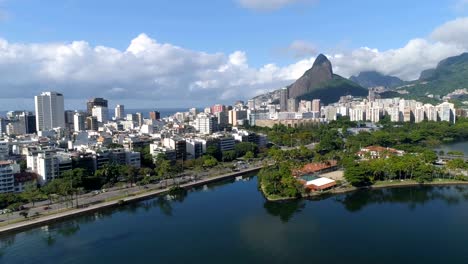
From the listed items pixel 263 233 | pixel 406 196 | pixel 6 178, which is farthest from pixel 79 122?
pixel 406 196

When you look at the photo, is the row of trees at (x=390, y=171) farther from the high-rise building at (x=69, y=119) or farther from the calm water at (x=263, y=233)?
the high-rise building at (x=69, y=119)

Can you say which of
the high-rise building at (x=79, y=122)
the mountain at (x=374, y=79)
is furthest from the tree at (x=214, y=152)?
the mountain at (x=374, y=79)

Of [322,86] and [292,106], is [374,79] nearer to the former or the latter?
[322,86]

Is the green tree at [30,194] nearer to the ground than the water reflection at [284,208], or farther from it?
farther from it

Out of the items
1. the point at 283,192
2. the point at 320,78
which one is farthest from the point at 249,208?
the point at 320,78

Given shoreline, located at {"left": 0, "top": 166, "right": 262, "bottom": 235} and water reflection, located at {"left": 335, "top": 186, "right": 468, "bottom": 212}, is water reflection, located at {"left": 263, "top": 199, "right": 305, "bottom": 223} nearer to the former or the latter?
water reflection, located at {"left": 335, "top": 186, "right": 468, "bottom": 212}

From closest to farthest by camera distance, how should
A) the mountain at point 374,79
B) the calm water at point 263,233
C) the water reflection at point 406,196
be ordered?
the calm water at point 263,233 → the water reflection at point 406,196 → the mountain at point 374,79

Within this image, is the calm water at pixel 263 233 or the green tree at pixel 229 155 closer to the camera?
the calm water at pixel 263 233
